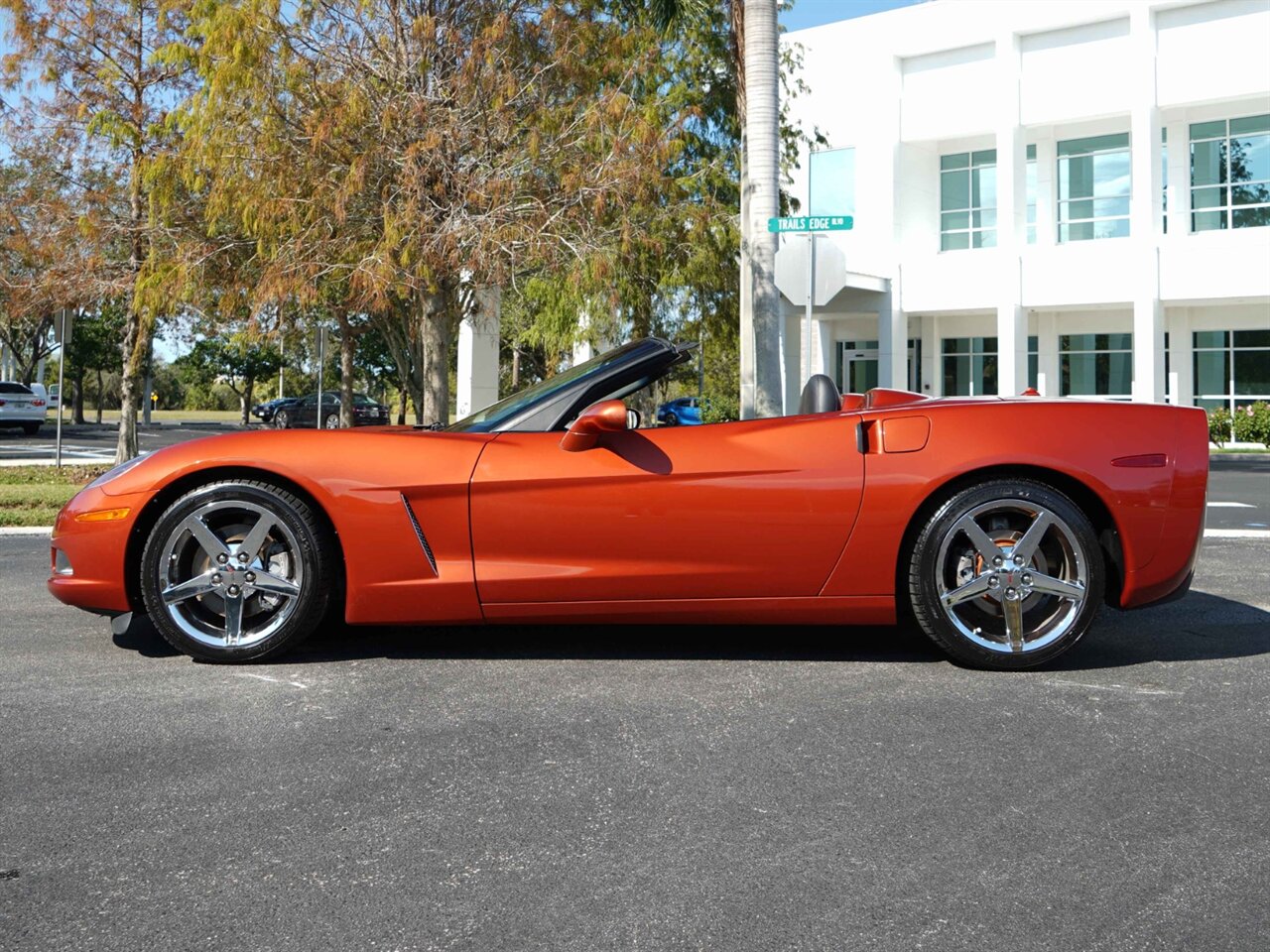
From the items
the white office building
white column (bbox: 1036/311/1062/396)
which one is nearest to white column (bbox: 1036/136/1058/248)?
the white office building

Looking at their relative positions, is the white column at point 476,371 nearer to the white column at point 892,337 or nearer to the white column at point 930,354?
the white column at point 892,337

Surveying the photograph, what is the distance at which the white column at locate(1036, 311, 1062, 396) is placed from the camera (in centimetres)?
3309

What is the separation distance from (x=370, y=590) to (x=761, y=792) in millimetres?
1870

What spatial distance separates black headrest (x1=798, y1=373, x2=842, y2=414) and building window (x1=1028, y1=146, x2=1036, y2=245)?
98.4 ft

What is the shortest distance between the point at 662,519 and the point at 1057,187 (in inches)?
1208

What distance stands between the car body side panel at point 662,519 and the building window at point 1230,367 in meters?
29.8

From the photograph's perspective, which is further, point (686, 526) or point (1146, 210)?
point (1146, 210)

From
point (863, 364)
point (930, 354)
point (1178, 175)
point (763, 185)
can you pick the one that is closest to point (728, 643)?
point (763, 185)

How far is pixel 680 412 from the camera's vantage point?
36.8 meters

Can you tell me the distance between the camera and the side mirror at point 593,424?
4340 millimetres

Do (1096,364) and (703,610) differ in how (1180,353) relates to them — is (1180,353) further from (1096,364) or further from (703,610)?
(703,610)

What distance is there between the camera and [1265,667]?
466 centimetres

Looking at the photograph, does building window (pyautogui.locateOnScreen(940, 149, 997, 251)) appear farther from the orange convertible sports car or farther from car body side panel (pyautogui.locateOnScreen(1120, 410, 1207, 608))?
the orange convertible sports car

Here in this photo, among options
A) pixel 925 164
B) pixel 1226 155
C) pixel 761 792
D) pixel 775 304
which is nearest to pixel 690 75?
pixel 775 304
